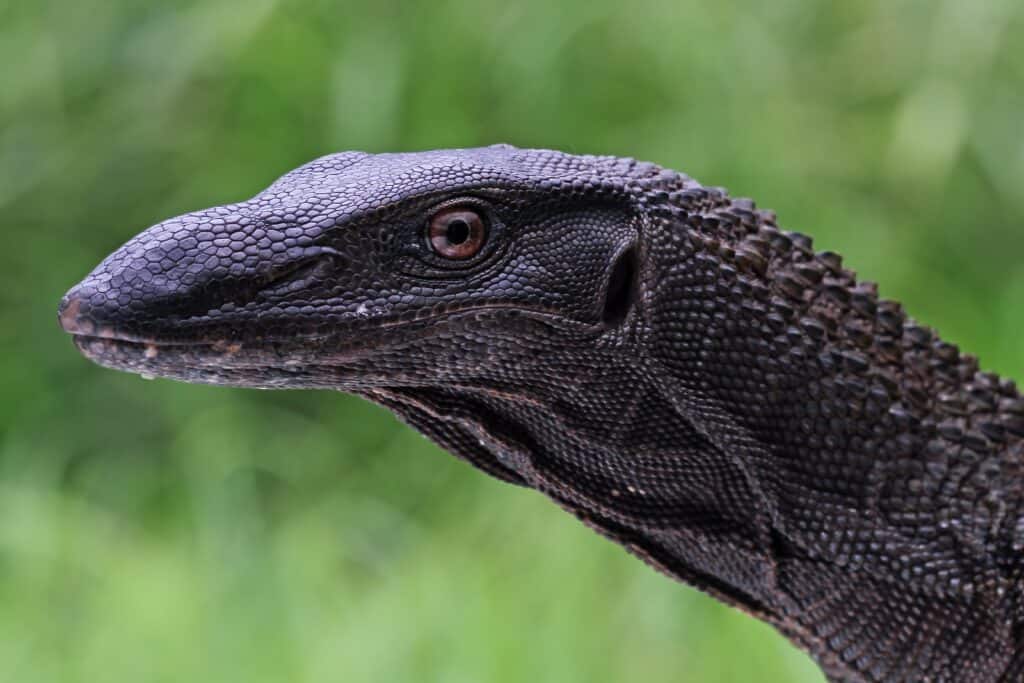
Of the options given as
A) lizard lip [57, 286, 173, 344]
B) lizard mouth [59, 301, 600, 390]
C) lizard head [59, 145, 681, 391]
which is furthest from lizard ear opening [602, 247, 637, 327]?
lizard lip [57, 286, 173, 344]

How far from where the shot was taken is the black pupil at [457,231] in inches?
60.9

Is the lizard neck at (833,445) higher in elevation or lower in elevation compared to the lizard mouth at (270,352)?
higher

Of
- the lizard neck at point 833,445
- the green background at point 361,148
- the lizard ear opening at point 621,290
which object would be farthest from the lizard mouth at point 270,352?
the green background at point 361,148

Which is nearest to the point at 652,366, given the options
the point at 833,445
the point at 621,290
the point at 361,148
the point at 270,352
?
the point at 621,290

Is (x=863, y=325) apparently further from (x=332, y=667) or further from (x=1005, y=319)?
(x=1005, y=319)

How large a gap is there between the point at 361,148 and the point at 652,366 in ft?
9.17

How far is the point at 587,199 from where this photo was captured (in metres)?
1.64

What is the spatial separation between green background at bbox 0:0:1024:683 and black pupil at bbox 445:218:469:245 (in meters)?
2.46

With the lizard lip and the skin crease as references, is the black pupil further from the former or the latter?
the lizard lip

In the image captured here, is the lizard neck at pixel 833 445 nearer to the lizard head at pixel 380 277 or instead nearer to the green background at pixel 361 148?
the lizard head at pixel 380 277

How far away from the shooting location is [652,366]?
1.67 meters

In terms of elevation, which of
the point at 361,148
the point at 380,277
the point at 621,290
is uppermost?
the point at 361,148

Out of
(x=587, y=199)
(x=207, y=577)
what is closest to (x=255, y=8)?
(x=207, y=577)

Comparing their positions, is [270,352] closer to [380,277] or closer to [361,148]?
[380,277]
